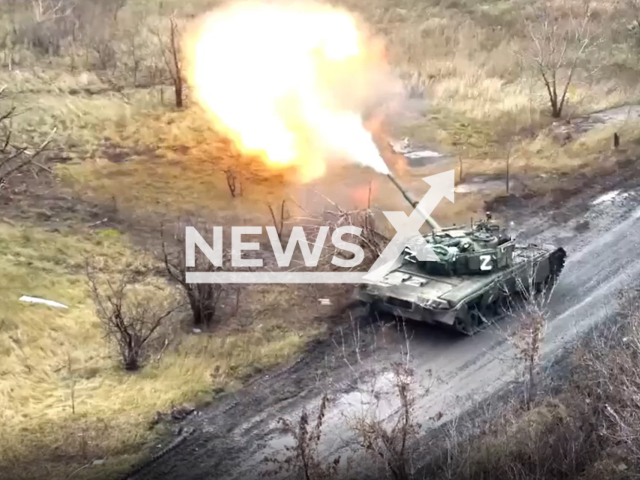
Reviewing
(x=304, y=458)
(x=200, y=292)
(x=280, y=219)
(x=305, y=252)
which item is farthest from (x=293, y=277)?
(x=304, y=458)

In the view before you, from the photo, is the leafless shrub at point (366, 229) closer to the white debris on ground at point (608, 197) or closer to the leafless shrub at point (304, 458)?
the leafless shrub at point (304, 458)

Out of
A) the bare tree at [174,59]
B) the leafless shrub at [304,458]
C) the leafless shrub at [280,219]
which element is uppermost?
the bare tree at [174,59]

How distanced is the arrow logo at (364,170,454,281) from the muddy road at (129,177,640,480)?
134 centimetres

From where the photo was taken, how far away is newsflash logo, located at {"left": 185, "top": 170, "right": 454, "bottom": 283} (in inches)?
674

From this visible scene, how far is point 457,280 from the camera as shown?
1633cm

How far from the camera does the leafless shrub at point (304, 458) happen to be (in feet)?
38.8

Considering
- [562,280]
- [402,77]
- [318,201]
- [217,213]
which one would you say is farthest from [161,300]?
[402,77]

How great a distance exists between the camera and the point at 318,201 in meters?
22.3

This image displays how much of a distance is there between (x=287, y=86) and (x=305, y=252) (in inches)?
229

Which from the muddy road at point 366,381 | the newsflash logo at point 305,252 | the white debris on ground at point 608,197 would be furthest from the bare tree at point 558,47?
the muddy road at point 366,381

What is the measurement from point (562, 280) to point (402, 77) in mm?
14347

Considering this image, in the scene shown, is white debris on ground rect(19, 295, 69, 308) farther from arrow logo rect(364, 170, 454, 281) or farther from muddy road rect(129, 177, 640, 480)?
arrow logo rect(364, 170, 454, 281)

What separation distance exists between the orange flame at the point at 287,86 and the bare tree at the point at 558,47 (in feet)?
22.3

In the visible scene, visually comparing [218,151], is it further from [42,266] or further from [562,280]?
[562,280]
